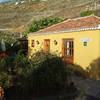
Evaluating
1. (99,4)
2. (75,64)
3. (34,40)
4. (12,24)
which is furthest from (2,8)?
(75,64)

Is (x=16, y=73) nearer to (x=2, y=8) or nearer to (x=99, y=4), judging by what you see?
(x=99, y=4)

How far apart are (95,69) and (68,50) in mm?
2260

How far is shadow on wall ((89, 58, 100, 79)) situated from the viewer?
7.34 m

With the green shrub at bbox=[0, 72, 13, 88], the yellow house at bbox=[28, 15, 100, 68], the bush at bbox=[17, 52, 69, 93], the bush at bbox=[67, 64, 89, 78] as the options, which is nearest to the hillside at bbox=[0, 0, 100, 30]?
the yellow house at bbox=[28, 15, 100, 68]

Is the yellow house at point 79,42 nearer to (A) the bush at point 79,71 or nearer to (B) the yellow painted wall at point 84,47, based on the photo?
(B) the yellow painted wall at point 84,47

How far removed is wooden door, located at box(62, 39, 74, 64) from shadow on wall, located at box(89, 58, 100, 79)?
143 centimetres

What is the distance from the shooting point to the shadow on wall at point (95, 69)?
7.34m

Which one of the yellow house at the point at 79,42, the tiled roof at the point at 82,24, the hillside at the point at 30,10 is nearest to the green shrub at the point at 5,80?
the yellow house at the point at 79,42

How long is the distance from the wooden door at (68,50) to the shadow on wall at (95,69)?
143 cm

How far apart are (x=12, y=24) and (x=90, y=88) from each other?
51817 millimetres

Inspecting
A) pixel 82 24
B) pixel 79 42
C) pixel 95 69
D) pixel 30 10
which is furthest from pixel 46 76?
pixel 30 10

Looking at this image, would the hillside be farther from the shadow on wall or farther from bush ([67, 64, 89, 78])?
the shadow on wall

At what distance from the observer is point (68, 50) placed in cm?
916

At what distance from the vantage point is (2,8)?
239ft
